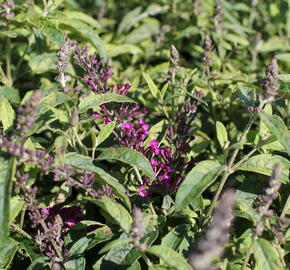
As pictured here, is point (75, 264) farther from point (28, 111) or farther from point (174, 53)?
point (174, 53)

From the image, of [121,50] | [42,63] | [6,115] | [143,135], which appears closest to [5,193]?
[6,115]

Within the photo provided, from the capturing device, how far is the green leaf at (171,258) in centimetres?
188

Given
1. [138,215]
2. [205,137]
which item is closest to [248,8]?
[205,137]

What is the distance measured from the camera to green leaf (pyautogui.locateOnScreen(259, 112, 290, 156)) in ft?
6.57

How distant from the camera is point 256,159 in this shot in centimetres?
232

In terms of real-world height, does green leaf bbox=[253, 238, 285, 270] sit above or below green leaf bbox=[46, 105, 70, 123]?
below

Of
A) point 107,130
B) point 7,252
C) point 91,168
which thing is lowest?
point 7,252

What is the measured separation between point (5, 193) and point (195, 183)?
0.85 meters

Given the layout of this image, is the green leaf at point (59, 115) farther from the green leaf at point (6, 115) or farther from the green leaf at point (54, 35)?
the green leaf at point (54, 35)

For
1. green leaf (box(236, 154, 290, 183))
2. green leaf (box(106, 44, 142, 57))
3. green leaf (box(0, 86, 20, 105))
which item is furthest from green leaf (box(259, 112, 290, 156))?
green leaf (box(106, 44, 142, 57))

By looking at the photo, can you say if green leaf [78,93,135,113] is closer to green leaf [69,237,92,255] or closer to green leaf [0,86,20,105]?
green leaf [69,237,92,255]

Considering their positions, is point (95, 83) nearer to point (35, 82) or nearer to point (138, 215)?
point (138, 215)

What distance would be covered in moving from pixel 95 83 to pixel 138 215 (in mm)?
1047

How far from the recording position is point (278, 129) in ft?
6.68
